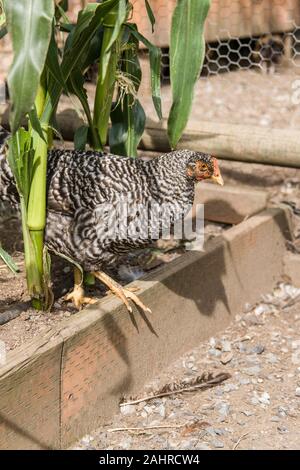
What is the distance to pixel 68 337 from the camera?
2420 mm

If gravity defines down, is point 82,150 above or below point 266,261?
above

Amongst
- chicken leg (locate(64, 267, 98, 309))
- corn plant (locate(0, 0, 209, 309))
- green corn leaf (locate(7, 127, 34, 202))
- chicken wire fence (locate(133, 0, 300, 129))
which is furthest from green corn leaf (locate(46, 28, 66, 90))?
chicken wire fence (locate(133, 0, 300, 129))

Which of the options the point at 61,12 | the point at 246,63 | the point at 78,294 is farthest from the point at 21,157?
the point at 246,63

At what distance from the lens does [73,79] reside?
281cm

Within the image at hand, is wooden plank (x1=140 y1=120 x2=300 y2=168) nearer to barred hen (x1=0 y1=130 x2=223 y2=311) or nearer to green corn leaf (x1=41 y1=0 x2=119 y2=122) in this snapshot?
barred hen (x1=0 y1=130 x2=223 y2=311)

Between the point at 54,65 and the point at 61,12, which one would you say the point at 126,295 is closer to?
the point at 54,65

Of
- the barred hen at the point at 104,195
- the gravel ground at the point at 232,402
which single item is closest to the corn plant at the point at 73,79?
the barred hen at the point at 104,195

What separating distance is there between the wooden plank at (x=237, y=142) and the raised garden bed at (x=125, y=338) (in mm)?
322

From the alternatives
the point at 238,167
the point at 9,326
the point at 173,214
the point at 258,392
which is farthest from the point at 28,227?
the point at 238,167

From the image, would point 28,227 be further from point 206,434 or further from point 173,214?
point 206,434

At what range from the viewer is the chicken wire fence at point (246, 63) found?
4898mm

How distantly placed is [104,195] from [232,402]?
2.90ft

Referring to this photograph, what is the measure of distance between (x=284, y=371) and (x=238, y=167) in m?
1.60

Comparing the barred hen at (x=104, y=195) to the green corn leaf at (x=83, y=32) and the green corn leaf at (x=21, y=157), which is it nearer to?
the green corn leaf at (x=21, y=157)
